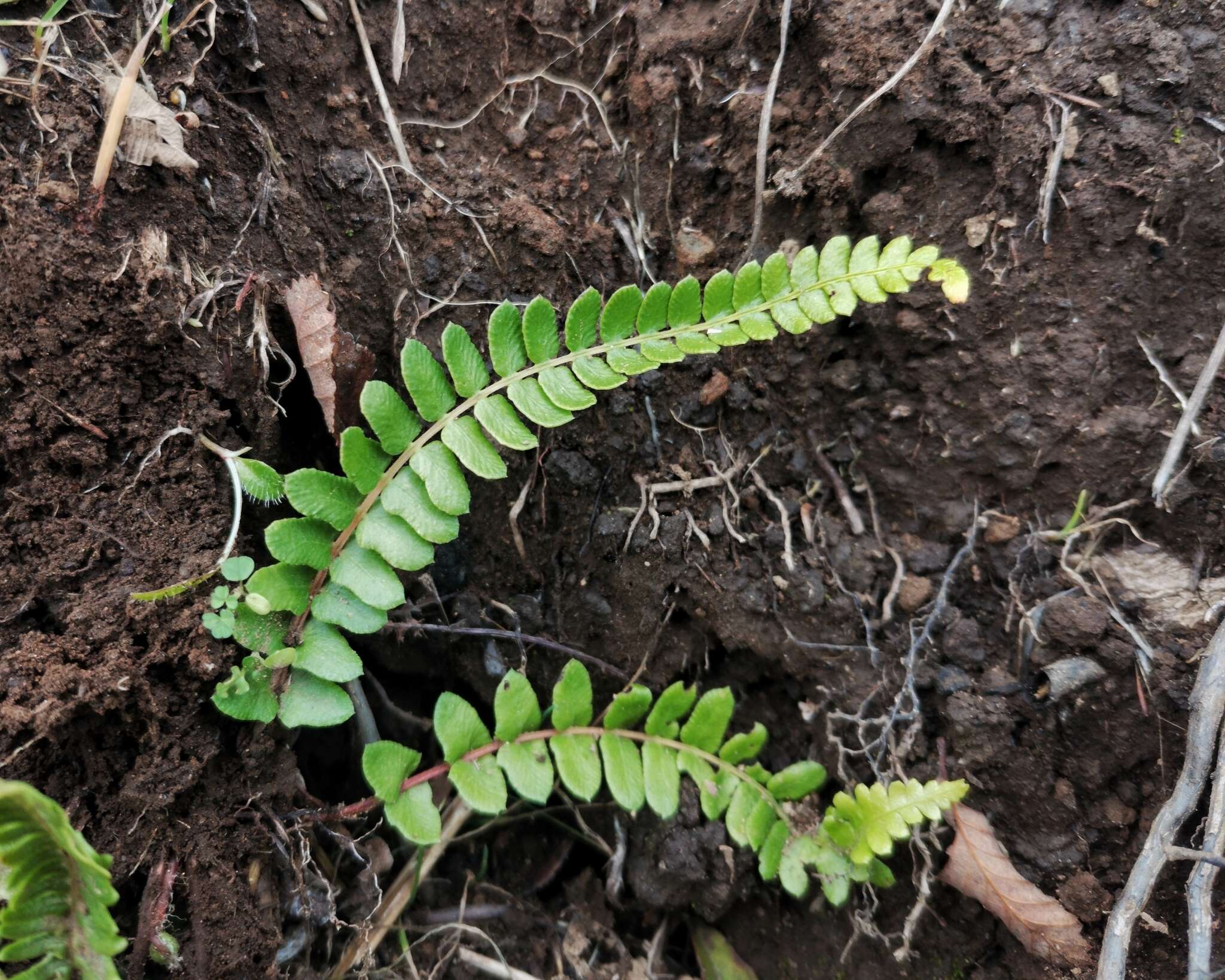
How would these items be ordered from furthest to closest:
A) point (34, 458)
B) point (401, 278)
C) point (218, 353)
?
1. point (401, 278)
2. point (218, 353)
3. point (34, 458)

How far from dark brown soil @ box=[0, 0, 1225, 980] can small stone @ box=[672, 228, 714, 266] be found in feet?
0.04

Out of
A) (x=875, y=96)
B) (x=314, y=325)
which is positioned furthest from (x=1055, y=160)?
(x=314, y=325)

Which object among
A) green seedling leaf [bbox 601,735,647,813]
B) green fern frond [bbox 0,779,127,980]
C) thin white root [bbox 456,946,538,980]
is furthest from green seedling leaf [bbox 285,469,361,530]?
thin white root [bbox 456,946,538,980]

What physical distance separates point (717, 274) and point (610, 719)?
111 cm

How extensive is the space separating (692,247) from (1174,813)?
1745 millimetres

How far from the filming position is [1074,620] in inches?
74.5

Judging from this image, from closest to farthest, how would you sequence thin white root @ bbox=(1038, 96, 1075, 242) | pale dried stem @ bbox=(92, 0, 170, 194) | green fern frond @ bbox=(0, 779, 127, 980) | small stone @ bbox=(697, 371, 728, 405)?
green fern frond @ bbox=(0, 779, 127, 980) < pale dried stem @ bbox=(92, 0, 170, 194) < thin white root @ bbox=(1038, 96, 1075, 242) < small stone @ bbox=(697, 371, 728, 405)

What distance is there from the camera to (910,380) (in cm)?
217

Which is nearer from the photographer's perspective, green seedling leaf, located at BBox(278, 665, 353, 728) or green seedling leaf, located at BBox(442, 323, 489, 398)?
green seedling leaf, located at BBox(278, 665, 353, 728)

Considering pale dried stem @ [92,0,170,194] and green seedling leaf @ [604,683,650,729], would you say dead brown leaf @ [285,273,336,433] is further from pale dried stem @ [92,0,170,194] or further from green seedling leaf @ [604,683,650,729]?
green seedling leaf @ [604,683,650,729]

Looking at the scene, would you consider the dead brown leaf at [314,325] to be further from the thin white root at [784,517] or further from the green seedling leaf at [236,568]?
the thin white root at [784,517]

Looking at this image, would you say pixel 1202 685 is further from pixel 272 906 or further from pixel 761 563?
pixel 272 906

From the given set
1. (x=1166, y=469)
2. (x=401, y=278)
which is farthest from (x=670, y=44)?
(x=1166, y=469)

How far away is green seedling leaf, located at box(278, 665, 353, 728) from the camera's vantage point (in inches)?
67.0
